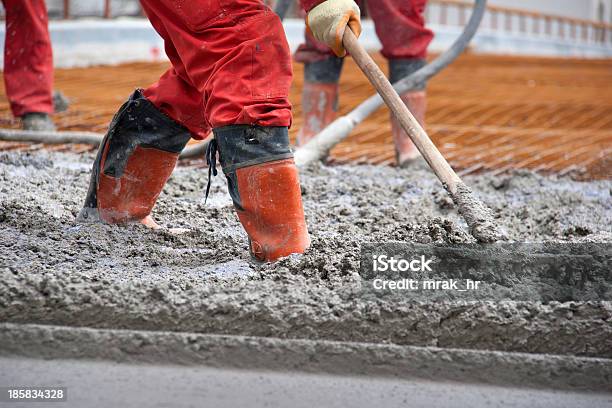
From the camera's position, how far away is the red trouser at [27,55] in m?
4.07

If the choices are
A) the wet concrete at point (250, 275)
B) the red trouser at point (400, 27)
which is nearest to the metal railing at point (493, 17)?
the red trouser at point (400, 27)

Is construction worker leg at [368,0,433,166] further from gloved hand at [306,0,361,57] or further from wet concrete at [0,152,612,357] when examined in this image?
gloved hand at [306,0,361,57]

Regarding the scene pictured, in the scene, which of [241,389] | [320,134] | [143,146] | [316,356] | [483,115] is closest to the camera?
[241,389]

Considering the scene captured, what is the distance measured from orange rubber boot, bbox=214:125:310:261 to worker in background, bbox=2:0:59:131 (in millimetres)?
2368

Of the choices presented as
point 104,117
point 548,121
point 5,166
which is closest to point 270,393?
point 5,166

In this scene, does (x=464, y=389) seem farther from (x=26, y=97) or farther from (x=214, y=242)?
(x=26, y=97)

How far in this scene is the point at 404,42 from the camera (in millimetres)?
3564

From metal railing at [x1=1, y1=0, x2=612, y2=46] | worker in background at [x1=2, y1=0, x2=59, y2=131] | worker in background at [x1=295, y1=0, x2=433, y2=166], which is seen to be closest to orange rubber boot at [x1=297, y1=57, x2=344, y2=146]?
worker in background at [x1=295, y1=0, x2=433, y2=166]

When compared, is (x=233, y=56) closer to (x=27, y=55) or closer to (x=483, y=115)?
(x=27, y=55)

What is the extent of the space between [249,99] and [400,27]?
6.08ft

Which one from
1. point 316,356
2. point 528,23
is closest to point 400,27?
point 316,356

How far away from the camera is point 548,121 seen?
16.9ft

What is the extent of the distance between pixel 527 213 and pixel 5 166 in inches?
70.7

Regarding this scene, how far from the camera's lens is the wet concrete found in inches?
63.6
